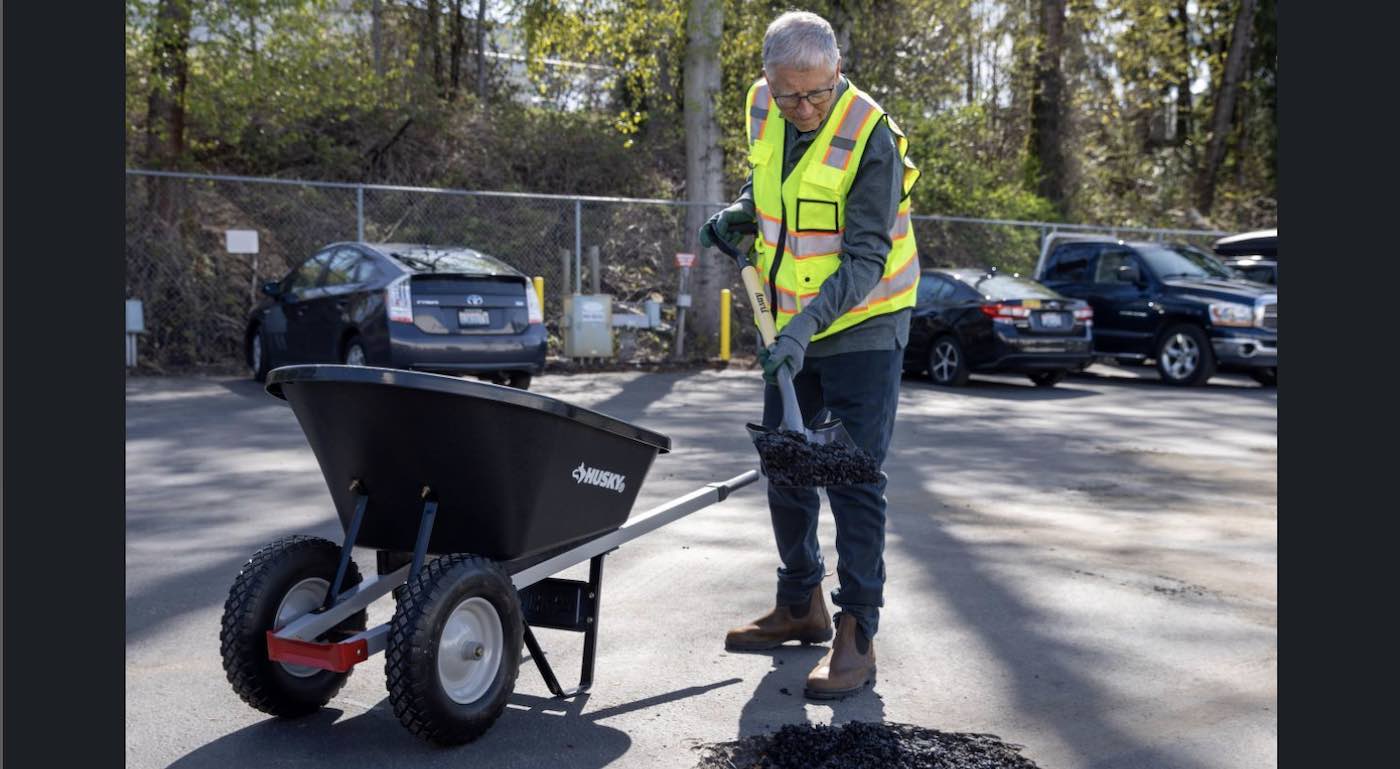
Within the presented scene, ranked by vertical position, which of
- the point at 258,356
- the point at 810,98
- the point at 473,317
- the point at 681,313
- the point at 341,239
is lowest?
the point at 258,356

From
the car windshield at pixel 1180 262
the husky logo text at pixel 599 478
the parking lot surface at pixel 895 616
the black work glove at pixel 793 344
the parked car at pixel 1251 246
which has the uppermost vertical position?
the car windshield at pixel 1180 262

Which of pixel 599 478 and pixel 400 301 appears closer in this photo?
pixel 599 478

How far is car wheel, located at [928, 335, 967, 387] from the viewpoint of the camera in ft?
50.6

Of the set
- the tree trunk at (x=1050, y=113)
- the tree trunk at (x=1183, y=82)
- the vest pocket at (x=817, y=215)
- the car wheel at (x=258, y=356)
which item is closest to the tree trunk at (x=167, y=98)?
the car wheel at (x=258, y=356)

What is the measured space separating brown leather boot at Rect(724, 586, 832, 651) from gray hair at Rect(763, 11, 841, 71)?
1.83 meters

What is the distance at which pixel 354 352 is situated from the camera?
12.6 metres

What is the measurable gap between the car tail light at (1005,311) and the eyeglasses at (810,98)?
37.0ft

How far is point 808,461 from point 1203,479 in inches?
225

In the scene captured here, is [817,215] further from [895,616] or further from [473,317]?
[473,317]

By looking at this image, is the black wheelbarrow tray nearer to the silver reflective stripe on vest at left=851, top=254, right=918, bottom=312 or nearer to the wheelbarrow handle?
the wheelbarrow handle

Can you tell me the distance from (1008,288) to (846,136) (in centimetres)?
1186

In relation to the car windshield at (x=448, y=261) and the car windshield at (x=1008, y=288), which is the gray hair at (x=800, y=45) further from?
the car windshield at (x=1008, y=288)

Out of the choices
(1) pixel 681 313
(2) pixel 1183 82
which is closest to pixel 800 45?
(1) pixel 681 313

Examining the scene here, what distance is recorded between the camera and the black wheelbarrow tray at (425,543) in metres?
3.58
